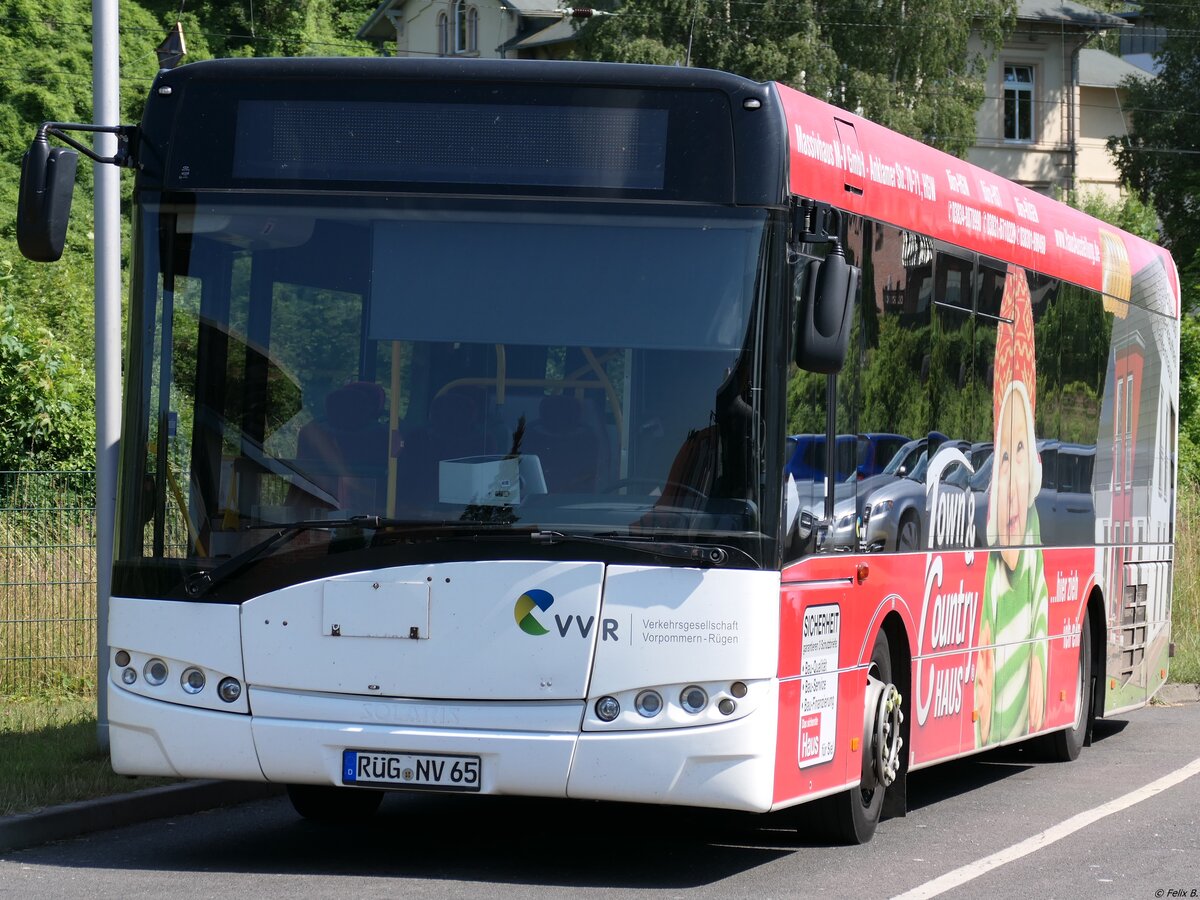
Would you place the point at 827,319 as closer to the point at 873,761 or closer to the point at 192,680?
the point at 873,761

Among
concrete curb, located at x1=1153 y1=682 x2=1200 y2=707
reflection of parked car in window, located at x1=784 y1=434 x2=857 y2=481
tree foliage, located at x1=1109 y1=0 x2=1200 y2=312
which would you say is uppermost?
tree foliage, located at x1=1109 y1=0 x2=1200 y2=312

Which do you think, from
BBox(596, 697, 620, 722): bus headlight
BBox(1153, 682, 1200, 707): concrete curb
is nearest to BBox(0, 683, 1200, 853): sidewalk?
BBox(596, 697, 620, 722): bus headlight

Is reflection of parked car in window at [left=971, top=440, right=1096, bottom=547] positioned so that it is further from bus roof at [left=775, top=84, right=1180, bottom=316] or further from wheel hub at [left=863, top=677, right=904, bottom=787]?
wheel hub at [left=863, top=677, right=904, bottom=787]

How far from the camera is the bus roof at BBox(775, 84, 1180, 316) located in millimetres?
8297

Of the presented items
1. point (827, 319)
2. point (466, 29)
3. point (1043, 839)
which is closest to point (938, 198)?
point (827, 319)

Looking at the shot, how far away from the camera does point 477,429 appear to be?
7703 millimetres

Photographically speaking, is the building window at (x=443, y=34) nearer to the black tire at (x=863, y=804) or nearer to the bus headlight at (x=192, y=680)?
the black tire at (x=863, y=804)

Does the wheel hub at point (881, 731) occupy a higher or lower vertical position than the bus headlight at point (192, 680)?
lower

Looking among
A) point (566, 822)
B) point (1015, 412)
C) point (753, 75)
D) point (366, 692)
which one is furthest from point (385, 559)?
point (753, 75)

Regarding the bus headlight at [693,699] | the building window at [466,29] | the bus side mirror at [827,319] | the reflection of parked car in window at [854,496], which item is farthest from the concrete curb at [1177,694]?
the building window at [466,29]

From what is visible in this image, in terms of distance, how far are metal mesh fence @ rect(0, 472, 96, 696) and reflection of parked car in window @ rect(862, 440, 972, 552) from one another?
5.84m

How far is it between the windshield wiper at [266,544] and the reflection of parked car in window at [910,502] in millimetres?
2370

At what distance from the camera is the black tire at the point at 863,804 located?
29.0 ft

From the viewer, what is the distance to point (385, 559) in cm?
766
